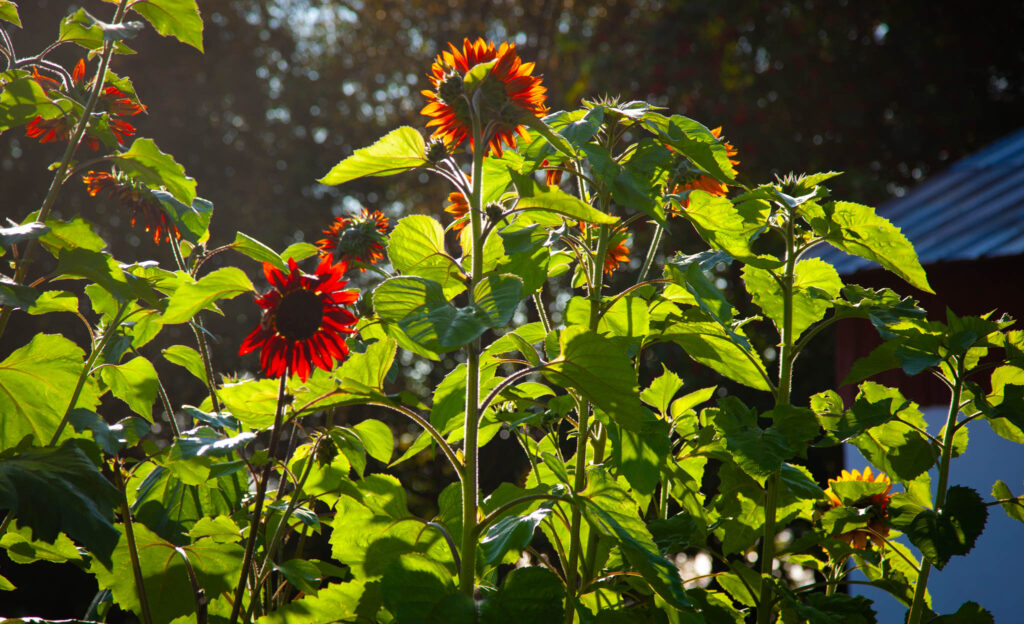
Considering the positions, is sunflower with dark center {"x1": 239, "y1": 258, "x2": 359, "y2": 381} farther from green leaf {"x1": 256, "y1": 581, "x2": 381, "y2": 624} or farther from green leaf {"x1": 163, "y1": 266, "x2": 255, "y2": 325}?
green leaf {"x1": 256, "y1": 581, "x2": 381, "y2": 624}

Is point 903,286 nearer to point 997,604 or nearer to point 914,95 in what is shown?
point 997,604

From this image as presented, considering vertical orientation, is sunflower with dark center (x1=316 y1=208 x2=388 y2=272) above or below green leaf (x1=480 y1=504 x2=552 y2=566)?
above

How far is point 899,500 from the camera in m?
1.28

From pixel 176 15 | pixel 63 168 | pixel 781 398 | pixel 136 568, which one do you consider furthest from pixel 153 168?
pixel 781 398

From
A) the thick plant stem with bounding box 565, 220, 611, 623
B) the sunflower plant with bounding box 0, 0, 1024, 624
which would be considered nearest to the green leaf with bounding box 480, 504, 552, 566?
the sunflower plant with bounding box 0, 0, 1024, 624

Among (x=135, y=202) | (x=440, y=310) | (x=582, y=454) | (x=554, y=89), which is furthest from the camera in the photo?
(x=554, y=89)

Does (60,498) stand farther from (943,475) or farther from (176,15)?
(943,475)

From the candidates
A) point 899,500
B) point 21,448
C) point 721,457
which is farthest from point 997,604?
point 21,448

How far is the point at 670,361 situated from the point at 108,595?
500 centimetres

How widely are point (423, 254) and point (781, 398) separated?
62 centimetres

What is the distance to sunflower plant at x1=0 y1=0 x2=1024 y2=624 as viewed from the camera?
93 cm

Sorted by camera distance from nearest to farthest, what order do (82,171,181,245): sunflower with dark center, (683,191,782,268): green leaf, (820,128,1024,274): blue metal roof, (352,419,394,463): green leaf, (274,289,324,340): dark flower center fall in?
(274,289,324,340): dark flower center → (683,191,782,268): green leaf → (352,419,394,463): green leaf → (82,171,181,245): sunflower with dark center → (820,128,1024,274): blue metal roof

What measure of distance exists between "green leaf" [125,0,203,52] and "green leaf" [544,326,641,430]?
2.41ft

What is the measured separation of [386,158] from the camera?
1.01 meters
